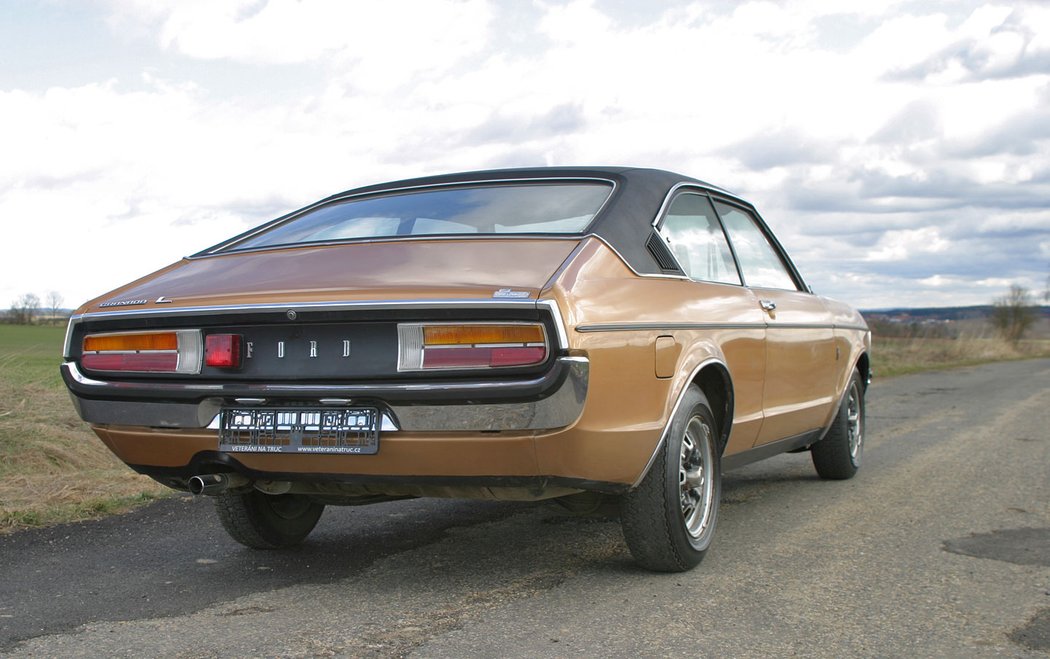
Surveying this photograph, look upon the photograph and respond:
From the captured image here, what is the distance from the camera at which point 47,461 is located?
244 inches

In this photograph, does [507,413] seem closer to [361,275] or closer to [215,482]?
[361,275]

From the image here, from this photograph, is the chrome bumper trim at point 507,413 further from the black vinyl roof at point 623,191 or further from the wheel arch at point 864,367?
the wheel arch at point 864,367

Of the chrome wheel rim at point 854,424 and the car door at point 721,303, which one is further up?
the car door at point 721,303

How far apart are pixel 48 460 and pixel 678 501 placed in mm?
4235

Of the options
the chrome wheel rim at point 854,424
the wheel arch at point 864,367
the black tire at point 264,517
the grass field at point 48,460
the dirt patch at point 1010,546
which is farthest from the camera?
the wheel arch at point 864,367

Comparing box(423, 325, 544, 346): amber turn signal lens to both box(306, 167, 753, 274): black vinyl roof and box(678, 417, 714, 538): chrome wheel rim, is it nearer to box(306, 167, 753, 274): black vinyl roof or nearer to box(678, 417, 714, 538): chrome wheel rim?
box(306, 167, 753, 274): black vinyl roof

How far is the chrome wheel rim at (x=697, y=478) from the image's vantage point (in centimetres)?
393

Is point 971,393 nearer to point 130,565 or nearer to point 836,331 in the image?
point 836,331

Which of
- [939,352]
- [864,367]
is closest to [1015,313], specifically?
[939,352]

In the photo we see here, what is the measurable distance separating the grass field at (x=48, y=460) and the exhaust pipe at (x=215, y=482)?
958 millimetres

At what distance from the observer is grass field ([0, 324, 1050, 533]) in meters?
5.08

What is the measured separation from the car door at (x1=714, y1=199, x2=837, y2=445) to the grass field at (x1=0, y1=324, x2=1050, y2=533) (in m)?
2.98


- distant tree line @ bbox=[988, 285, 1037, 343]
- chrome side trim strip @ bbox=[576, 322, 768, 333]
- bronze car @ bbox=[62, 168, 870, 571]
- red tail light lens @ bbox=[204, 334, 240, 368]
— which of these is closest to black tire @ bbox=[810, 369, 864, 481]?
bronze car @ bbox=[62, 168, 870, 571]

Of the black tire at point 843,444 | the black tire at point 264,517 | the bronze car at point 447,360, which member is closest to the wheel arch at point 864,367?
the black tire at point 843,444
